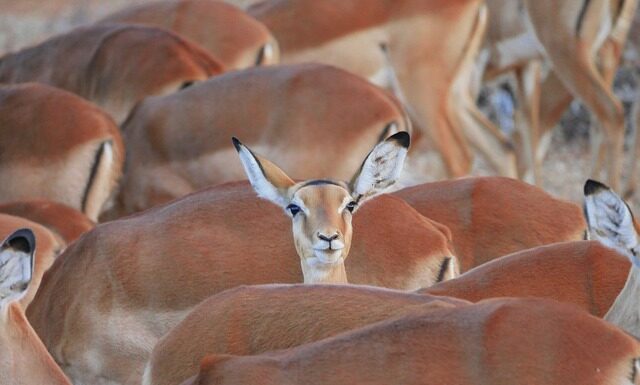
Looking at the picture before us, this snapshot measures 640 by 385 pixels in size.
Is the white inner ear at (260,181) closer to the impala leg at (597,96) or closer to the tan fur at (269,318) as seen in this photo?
the tan fur at (269,318)

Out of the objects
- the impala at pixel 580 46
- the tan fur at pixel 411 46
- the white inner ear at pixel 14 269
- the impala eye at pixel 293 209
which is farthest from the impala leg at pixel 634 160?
the white inner ear at pixel 14 269

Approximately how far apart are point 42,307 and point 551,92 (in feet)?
17.8

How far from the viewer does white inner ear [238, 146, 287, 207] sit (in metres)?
5.07

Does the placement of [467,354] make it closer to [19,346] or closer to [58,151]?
[19,346]

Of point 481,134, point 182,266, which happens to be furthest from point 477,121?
point 182,266

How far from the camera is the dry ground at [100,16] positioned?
33.8 feet

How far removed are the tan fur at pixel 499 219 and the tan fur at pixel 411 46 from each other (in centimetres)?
319

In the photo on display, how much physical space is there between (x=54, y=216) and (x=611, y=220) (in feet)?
9.59

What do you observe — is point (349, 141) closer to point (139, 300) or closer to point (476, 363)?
point (139, 300)

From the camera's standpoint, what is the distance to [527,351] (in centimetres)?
350

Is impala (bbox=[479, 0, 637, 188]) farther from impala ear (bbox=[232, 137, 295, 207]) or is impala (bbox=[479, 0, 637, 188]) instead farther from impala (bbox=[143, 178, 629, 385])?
impala (bbox=[143, 178, 629, 385])

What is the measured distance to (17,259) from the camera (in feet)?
13.5

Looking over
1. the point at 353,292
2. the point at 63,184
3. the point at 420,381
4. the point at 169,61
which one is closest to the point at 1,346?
the point at 353,292

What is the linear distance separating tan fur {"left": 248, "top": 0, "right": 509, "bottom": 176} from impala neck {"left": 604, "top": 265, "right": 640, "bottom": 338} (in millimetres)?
4792
